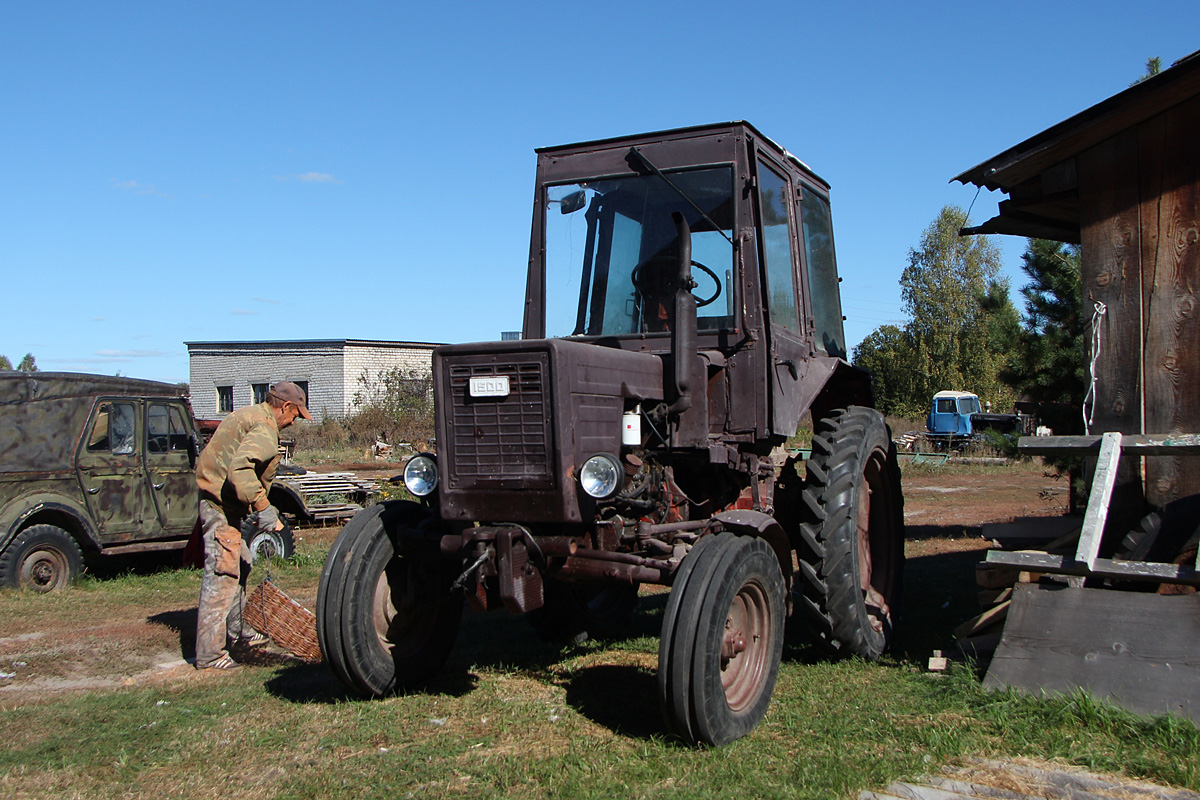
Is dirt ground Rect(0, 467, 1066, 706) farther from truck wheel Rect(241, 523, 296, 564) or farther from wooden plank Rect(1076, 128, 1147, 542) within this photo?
wooden plank Rect(1076, 128, 1147, 542)

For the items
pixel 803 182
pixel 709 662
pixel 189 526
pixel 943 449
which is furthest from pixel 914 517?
pixel 943 449

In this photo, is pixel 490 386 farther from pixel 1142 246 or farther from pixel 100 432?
pixel 100 432

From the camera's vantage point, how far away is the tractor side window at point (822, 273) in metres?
6.41

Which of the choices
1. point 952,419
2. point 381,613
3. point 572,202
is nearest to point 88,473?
point 381,613

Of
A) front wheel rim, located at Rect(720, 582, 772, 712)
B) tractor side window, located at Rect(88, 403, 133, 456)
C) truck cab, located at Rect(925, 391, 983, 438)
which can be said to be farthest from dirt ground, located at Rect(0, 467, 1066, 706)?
truck cab, located at Rect(925, 391, 983, 438)

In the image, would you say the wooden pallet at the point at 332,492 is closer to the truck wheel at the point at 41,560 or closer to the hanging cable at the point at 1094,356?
the truck wheel at the point at 41,560

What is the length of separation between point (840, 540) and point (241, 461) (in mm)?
3702

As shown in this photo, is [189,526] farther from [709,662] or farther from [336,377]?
[336,377]

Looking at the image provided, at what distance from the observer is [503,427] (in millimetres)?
4504

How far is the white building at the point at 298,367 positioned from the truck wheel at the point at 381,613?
25.6 metres

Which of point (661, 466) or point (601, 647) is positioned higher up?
point (661, 466)

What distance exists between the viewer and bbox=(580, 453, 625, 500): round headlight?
4.23 metres

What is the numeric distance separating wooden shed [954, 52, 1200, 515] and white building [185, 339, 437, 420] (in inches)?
1042

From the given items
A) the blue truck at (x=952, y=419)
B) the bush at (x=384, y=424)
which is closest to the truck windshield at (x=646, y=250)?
the bush at (x=384, y=424)
